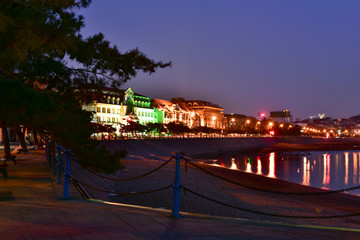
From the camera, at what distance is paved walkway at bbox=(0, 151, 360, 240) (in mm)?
6188

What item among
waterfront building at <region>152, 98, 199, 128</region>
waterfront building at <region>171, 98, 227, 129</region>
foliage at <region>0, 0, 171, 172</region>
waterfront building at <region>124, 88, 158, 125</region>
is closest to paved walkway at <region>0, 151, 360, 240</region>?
foliage at <region>0, 0, 171, 172</region>

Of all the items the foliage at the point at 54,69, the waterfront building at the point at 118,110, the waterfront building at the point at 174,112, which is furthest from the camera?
the waterfront building at the point at 174,112

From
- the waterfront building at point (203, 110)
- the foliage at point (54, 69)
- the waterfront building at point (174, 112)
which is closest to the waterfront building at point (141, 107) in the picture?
the waterfront building at point (174, 112)

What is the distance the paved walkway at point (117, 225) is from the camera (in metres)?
6.19

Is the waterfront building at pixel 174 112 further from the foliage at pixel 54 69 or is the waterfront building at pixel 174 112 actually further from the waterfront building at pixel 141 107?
the foliage at pixel 54 69

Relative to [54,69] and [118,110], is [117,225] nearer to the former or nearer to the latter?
[54,69]

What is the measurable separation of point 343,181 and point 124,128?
59539 millimetres

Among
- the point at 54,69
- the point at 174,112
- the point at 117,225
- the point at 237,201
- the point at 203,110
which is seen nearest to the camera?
the point at 117,225

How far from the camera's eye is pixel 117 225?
682 centimetres

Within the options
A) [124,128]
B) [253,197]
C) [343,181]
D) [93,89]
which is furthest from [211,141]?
[93,89]

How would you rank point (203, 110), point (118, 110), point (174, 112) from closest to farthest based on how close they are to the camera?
point (118, 110)
point (174, 112)
point (203, 110)

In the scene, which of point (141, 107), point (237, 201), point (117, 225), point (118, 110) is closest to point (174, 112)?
point (141, 107)

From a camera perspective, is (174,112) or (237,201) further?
(174,112)

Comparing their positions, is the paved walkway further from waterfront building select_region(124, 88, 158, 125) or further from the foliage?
waterfront building select_region(124, 88, 158, 125)
